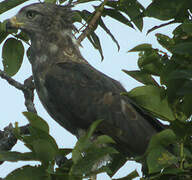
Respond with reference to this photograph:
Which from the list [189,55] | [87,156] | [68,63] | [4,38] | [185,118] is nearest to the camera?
[87,156]

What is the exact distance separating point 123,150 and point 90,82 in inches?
35.6

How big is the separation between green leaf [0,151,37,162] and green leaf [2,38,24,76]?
1.79m

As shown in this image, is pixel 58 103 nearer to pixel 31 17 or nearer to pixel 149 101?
pixel 31 17

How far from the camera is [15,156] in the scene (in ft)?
9.92

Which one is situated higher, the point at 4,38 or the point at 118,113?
the point at 4,38

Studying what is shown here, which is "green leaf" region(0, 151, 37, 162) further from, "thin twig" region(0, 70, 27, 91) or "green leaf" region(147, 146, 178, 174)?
"thin twig" region(0, 70, 27, 91)

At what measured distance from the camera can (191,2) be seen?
3.42 m

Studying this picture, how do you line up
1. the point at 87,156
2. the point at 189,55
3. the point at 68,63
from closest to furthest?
the point at 87,156 < the point at 189,55 < the point at 68,63

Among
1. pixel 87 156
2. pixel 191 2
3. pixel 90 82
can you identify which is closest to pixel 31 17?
pixel 90 82

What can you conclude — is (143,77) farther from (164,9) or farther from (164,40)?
(164,9)

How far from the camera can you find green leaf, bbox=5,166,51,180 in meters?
3.01

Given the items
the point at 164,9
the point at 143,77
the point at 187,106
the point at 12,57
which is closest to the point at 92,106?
the point at 12,57

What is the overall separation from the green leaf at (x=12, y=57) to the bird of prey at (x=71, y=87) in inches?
12.1

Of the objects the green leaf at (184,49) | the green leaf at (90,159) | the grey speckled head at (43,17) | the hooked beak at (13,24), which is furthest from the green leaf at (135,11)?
the green leaf at (90,159)
